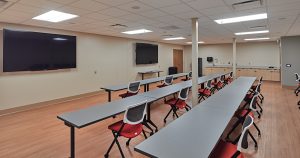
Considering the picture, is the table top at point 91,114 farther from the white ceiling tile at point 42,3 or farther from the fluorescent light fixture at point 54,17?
the fluorescent light fixture at point 54,17

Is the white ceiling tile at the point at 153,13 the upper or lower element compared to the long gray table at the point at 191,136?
upper

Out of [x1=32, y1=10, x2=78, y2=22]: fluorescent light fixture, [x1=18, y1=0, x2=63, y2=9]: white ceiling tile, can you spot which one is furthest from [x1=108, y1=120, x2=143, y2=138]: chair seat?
[x1=32, y1=10, x2=78, y2=22]: fluorescent light fixture

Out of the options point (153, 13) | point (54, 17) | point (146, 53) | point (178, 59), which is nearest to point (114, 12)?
point (153, 13)

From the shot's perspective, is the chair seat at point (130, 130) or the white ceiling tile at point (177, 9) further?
the white ceiling tile at point (177, 9)

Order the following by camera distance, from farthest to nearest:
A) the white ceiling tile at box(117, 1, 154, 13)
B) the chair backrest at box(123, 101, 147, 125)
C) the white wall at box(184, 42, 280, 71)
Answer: the white wall at box(184, 42, 280, 71)
the white ceiling tile at box(117, 1, 154, 13)
the chair backrest at box(123, 101, 147, 125)

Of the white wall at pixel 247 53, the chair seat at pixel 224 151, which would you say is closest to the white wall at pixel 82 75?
the chair seat at pixel 224 151

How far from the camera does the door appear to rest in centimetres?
1366

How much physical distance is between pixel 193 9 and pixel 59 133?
379 centimetres

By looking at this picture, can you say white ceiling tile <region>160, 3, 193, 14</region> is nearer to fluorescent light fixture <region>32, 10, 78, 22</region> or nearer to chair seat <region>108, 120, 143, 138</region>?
fluorescent light fixture <region>32, 10, 78, 22</region>

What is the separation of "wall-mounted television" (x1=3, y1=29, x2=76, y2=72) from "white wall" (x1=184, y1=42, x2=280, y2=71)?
10199mm

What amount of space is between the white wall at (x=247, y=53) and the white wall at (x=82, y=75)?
577 cm

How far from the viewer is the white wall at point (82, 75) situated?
5180mm

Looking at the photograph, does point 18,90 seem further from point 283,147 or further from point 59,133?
point 283,147

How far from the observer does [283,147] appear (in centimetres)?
306
